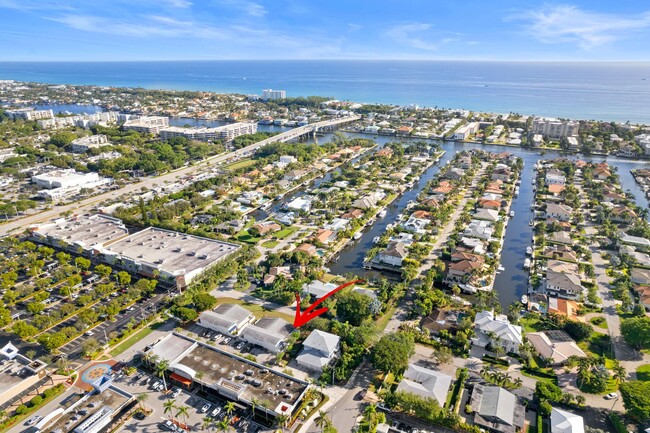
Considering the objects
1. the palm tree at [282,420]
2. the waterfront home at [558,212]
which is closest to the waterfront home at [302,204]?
the waterfront home at [558,212]

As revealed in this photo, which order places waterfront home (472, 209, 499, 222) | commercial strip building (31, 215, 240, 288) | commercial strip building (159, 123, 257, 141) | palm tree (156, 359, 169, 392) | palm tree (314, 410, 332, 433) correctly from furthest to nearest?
commercial strip building (159, 123, 257, 141)
waterfront home (472, 209, 499, 222)
commercial strip building (31, 215, 240, 288)
palm tree (156, 359, 169, 392)
palm tree (314, 410, 332, 433)

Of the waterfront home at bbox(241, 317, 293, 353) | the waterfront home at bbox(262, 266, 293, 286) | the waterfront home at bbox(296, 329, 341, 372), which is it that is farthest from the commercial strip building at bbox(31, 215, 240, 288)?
the waterfront home at bbox(296, 329, 341, 372)

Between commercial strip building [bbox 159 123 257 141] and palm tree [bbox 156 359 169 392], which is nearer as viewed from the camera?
palm tree [bbox 156 359 169 392]

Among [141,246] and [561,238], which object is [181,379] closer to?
[141,246]

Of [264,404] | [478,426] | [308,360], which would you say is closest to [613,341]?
[478,426]

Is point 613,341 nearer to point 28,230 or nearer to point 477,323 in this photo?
point 477,323

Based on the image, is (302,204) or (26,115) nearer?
(302,204)

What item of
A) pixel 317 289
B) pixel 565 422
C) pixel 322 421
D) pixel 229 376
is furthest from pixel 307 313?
pixel 565 422

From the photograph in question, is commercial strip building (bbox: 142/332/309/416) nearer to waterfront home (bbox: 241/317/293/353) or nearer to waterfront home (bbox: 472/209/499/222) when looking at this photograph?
waterfront home (bbox: 241/317/293/353)
